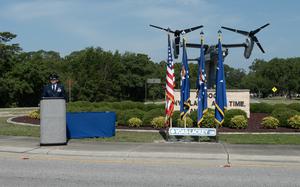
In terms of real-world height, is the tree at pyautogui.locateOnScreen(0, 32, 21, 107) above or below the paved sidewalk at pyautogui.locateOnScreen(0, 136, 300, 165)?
above

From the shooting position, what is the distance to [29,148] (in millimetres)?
13602

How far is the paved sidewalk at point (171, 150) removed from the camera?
472 inches

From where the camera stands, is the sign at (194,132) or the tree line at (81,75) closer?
the sign at (194,132)

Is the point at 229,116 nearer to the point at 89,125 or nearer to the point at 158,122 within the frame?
the point at 158,122

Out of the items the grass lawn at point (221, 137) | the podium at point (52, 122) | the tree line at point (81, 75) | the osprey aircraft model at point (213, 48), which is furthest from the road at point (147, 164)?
the tree line at point (81, 75)

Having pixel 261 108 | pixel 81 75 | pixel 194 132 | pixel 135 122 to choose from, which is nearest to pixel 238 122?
pixel 135 122

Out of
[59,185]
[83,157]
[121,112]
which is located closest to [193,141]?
[83,157]

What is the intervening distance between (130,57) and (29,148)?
233ft

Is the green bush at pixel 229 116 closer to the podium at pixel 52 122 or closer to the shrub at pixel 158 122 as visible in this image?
the shrub at pixel 158 122

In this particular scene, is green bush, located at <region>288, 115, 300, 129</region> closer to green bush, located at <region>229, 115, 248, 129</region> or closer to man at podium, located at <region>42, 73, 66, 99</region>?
green bush, located at <region>229, 115, 248, 129</region>

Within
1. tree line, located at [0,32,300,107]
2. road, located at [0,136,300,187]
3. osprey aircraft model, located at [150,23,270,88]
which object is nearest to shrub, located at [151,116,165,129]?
road, located at [0,136,300,187]

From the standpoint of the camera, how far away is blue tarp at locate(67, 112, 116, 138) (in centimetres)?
1634

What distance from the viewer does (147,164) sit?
11.0 meters

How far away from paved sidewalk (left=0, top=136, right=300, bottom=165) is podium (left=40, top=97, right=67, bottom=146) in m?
0.37
